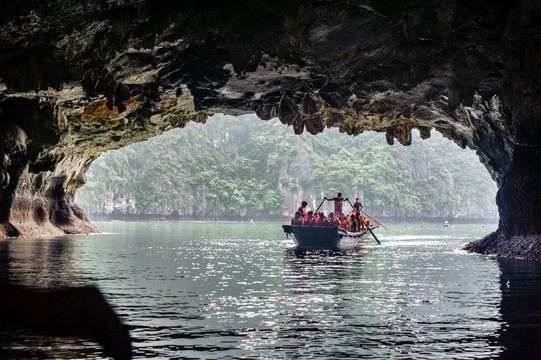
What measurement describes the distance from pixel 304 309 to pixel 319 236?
804 inches

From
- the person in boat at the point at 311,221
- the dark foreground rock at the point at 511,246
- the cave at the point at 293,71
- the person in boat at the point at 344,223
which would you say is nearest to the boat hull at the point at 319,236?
the person in boat at the point at 344,223

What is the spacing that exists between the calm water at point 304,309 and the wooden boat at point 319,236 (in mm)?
10814

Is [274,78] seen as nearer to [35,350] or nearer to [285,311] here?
[285,311]

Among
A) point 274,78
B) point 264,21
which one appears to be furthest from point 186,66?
point 264,21

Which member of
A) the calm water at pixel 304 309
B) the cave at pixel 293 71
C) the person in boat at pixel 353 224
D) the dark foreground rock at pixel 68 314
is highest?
the cave at pixel 293 71

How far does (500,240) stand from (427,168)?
123 meters

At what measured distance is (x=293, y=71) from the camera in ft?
62.4

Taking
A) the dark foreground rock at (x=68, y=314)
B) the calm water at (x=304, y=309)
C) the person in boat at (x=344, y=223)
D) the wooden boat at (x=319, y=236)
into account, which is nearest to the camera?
the calm water at (x=304, y=309)

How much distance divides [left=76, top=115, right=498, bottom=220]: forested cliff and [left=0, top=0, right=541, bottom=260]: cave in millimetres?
101133

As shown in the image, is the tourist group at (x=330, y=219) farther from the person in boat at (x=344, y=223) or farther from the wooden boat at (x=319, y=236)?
the wooden boat at (x=319, y=236)

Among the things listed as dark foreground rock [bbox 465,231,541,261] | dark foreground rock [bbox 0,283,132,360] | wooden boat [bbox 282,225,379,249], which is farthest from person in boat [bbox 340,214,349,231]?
dark foreground rock [bbox 0,283,132,360]

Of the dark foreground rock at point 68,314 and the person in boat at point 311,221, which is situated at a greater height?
the person in boat at point 311,221

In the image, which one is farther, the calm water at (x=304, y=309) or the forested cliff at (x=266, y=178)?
the forested cliff at (x=266, y=178)

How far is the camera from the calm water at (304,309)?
680 centimetres
